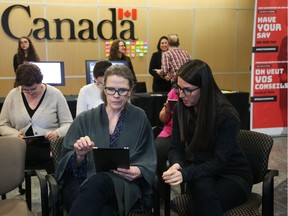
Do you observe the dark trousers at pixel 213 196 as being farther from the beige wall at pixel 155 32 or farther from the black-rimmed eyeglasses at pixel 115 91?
the beige wall at pixel 155 32

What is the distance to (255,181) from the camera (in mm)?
2068

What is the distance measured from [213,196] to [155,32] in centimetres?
502

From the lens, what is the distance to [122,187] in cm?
174

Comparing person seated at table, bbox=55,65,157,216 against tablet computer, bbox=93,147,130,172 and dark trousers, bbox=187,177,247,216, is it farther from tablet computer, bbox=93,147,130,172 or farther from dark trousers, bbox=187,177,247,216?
dark trousers, bbox=187,177,247,216

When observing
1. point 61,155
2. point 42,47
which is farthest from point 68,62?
point 61,155

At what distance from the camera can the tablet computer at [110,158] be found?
5.35 feet

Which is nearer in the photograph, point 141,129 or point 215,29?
point 141,129

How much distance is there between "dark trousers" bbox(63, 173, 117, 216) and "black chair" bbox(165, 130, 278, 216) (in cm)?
37

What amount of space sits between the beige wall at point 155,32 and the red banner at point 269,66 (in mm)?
2164

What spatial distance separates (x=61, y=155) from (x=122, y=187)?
43 centimetres

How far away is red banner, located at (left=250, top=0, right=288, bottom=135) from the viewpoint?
4523 millimetres

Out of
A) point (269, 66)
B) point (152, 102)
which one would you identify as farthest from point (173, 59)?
point (269, 66)

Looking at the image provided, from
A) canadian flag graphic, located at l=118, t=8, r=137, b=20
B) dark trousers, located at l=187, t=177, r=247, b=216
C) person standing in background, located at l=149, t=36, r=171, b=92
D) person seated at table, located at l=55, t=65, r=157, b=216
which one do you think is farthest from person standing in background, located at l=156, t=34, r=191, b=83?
dark trousers, located at l=187, t=177, r=247, b=216

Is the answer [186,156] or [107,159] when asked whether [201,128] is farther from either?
[107,159]
